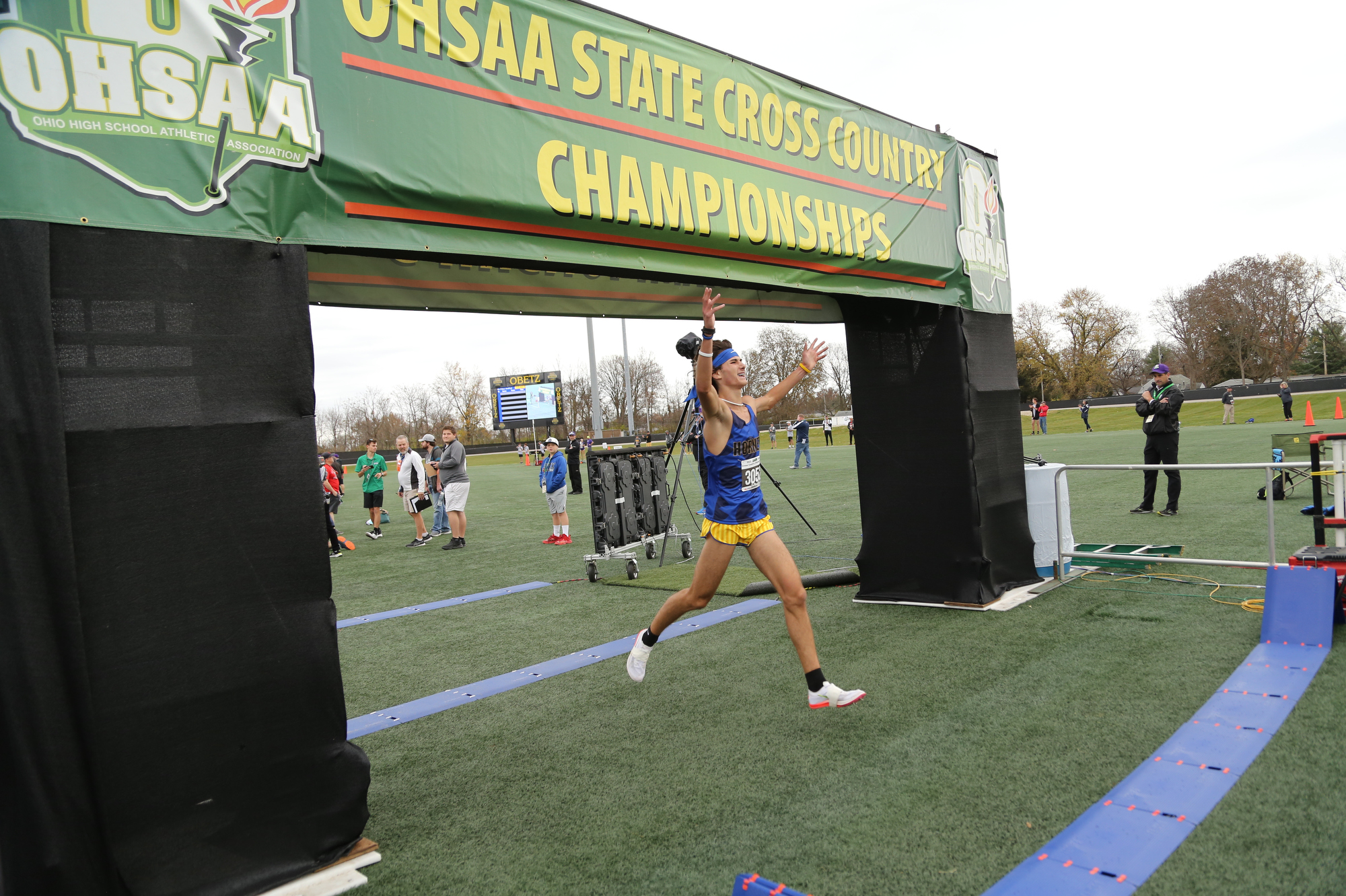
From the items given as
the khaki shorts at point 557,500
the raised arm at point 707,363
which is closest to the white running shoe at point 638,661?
the raised arm at point 707,363

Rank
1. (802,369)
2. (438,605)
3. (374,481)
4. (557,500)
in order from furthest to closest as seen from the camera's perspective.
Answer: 1. (374,481)
2. (557,500)
3. (438,605)
4. (802,369)

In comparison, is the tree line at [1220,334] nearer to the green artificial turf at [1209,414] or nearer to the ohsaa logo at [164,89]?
the green artificial turf at [1209,414]

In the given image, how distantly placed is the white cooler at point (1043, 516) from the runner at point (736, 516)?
364cm

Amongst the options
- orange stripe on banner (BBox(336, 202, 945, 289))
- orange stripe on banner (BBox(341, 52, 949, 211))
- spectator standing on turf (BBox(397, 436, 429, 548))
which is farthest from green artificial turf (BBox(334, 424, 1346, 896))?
spectator standing on turf (BBox(397, 436, 429, 548))

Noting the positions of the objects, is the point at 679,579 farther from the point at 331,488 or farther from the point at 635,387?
the point at 635,387

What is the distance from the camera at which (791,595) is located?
14.1 ft

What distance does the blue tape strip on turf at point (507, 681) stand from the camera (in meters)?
4.85

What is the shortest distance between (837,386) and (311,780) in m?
87.2

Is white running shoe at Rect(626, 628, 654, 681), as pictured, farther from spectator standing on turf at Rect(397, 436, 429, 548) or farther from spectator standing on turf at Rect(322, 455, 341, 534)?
spectator standing on turf at Rect(322, 455, 341, 534)

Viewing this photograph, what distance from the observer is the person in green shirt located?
15578 mm

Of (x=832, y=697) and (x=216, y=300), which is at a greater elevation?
(x=216, y=300)

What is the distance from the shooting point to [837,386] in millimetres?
87750

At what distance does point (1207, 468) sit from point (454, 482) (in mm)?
10306

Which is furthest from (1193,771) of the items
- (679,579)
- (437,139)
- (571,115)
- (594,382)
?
(594,382)
